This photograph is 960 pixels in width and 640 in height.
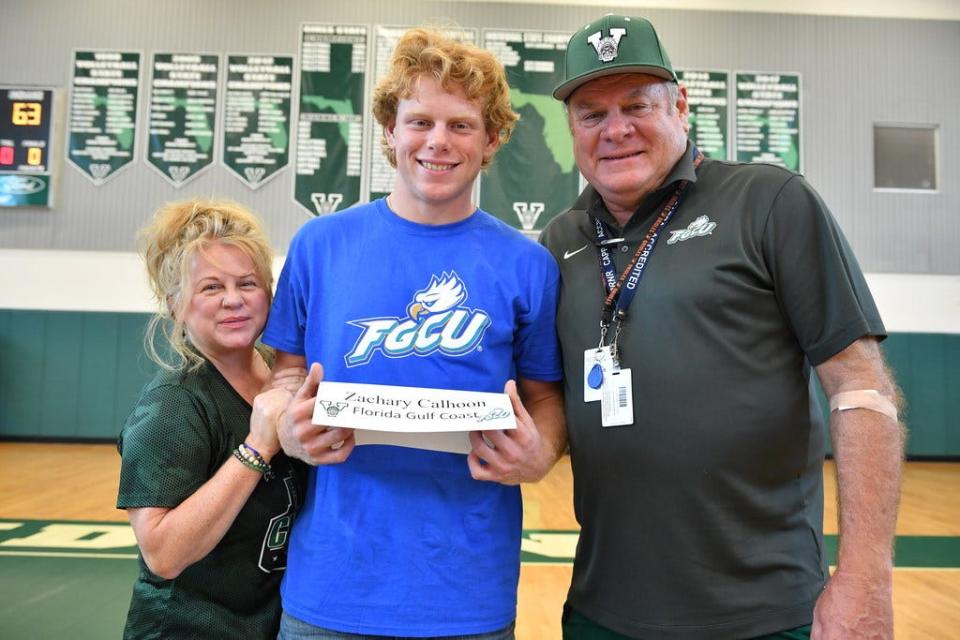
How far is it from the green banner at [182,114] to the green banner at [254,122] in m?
0.20

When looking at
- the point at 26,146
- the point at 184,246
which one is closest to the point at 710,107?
the point at 184,246

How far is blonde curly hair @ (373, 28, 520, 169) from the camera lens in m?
1.36

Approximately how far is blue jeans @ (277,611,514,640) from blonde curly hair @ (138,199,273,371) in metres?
0.61

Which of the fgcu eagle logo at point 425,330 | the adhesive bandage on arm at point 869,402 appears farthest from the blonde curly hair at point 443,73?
the adhesive bandage on arm at point 869,402

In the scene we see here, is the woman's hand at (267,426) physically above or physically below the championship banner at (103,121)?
below

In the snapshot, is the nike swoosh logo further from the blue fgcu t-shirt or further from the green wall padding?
the green wall padding

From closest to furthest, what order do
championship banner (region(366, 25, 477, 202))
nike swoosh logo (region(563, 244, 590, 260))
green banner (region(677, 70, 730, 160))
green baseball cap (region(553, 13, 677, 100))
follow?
green baseball cap (region(553, 13, 677, 100)), nike swoosh logo (region(563, 244, 590, 260)), championship banner (region(366, 25, 477, 202)), green banner (region(677, 70, 730, 160))

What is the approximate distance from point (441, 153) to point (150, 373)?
7330 mm

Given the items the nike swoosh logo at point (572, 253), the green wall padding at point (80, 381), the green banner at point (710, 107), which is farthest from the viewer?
the green banner at point (710, 107)

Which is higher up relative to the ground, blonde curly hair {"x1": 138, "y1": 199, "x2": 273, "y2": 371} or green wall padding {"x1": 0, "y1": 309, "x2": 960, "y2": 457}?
blonde curly hair {"x1": 138, "y1": 199, "x2": 273, "y2": 371}

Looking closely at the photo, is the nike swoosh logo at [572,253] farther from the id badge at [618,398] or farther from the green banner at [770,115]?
the green banner at [770,115]

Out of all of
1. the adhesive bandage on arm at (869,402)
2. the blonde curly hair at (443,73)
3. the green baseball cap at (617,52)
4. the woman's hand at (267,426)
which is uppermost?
the green baseball cap at (617,52)

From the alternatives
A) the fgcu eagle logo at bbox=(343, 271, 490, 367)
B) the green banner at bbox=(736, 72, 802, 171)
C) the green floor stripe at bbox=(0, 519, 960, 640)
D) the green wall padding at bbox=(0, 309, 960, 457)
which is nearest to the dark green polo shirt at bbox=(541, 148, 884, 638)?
the fgcu eagle logo at bbox=(343, 271, 490, 367)

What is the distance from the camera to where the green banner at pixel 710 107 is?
307 inches
